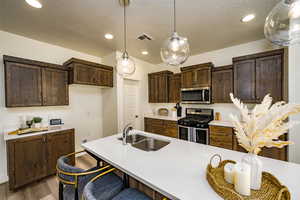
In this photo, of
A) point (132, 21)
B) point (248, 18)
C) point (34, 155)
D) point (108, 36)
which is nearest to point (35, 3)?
point (108, 36)

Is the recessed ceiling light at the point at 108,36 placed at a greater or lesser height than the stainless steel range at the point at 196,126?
greater

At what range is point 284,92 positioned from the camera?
232cm

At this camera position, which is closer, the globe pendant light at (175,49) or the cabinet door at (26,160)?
the globe pendant light at (175,49)

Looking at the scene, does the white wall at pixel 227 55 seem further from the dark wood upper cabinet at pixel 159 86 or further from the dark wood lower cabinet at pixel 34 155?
the dark wood lower cabinet at pixel 34 155

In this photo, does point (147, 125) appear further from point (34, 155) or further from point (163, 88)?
point (34, 155)

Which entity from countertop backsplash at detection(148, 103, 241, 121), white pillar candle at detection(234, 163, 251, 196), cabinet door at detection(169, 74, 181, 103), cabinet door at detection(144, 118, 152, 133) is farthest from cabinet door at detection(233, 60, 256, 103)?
cabinet door at detection(144, 118, 152, 133)

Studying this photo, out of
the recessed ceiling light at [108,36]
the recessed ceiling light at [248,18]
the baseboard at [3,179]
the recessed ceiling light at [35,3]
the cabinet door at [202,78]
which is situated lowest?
the baseboard at [3,179]

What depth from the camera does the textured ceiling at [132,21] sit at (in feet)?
5.69

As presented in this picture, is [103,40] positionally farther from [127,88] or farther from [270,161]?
[270,161]

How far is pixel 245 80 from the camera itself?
2.70 m

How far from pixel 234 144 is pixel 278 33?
2.24 metres

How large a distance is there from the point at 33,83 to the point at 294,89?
464 cm

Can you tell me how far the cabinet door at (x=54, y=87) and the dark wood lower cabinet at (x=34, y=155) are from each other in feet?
2.36

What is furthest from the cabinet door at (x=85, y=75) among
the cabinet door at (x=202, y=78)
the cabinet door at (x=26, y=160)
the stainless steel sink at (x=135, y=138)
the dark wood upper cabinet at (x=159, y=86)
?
the cabinet door at (x=202, y=78)
